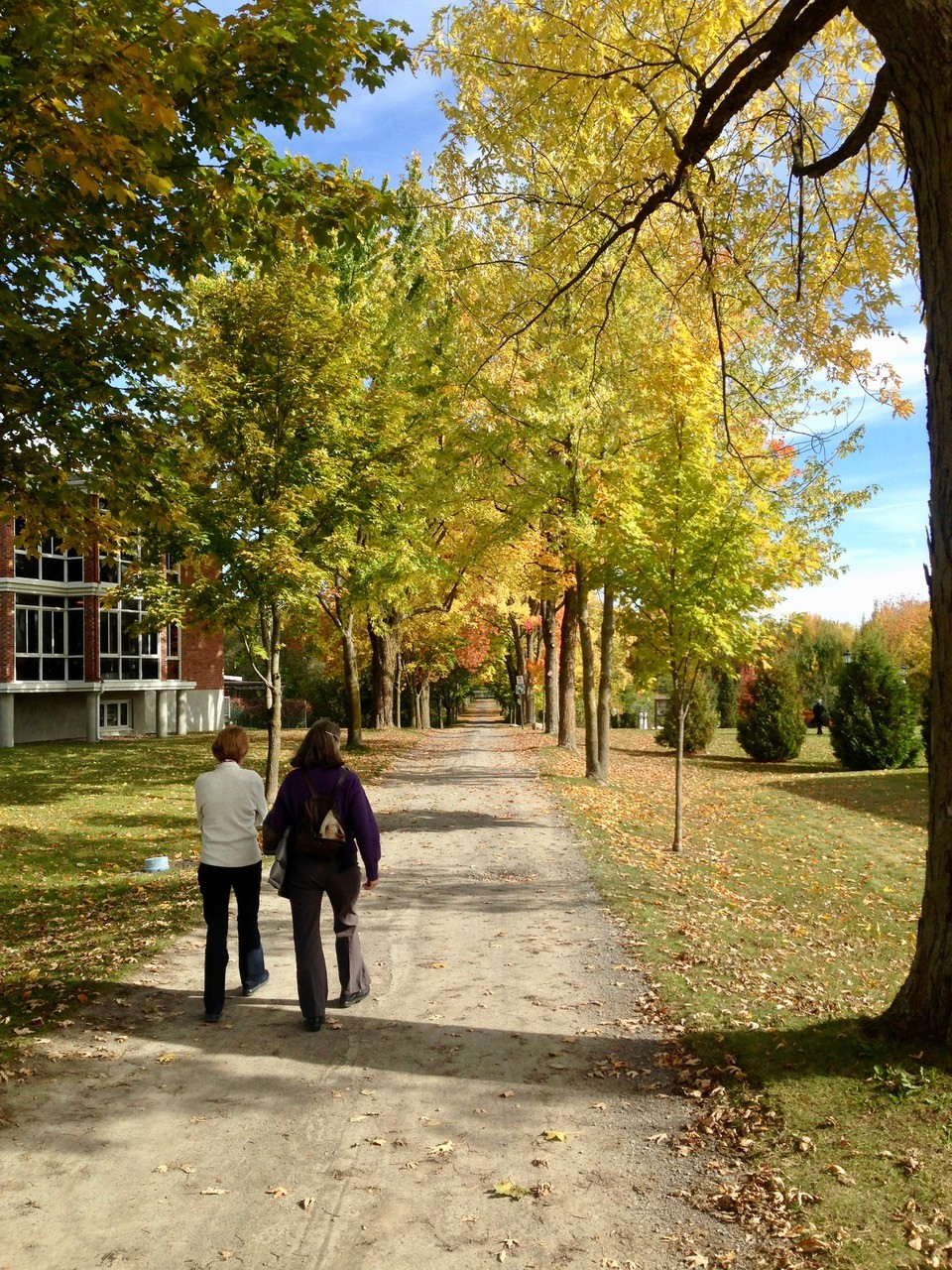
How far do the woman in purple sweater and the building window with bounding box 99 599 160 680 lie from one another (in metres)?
32.0

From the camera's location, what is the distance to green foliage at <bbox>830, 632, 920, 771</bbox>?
25781 millimetres

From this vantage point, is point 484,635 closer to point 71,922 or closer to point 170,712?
point 170,712

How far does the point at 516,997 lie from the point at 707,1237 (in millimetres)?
2872

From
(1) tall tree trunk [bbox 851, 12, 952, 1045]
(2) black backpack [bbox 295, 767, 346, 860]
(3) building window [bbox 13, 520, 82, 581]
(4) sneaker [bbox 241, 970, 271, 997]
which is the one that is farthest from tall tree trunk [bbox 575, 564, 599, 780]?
(3) building window [bbox 13, 520, 82, 581]

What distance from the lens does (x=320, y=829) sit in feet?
A: 19.4

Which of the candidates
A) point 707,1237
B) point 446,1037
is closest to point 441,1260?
point 707,1237

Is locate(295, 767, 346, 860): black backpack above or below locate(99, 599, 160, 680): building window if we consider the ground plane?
below

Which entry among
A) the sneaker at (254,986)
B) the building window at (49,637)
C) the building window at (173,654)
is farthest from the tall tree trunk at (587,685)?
the building window at (173,654)

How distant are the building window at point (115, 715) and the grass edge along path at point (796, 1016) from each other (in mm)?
26698

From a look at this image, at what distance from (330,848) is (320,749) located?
626mm

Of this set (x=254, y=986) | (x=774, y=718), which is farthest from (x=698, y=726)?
(x=254, y=986)

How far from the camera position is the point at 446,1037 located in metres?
5.74

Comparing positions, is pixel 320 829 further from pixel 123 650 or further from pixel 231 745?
pixel 123 650

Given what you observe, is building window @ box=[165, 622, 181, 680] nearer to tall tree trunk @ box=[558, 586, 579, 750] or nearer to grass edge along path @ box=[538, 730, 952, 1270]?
tall tree trunk @ box=[558, 586, 579, 750]
